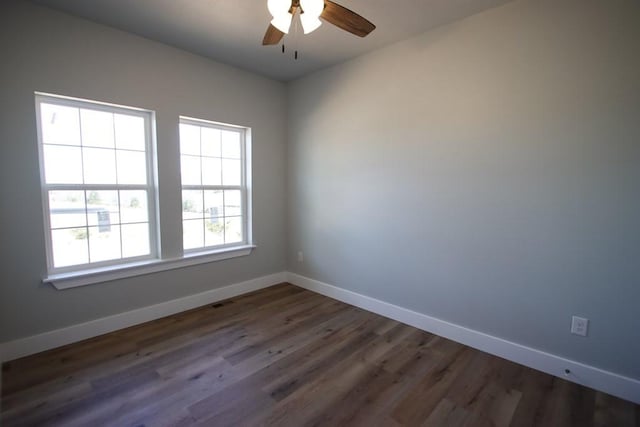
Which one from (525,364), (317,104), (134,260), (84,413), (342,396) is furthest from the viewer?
(317,104)

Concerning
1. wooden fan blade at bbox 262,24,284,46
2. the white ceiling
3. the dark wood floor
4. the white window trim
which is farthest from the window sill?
wooden fan blade at bbox 262,24,284,46

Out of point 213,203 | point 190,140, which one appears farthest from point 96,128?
point 213,203

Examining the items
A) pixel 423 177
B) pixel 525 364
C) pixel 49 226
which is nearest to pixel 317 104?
pixel 423 177

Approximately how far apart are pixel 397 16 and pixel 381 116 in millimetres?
848

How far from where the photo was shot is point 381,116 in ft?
9.66

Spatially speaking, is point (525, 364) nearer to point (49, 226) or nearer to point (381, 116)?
point (381, 116)

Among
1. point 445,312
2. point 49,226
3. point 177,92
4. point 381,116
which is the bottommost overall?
point 445,312

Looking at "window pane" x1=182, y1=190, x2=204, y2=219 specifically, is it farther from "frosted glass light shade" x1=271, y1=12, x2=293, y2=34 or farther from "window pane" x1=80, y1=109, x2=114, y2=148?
"frosted glass light shade" x1=271, y1=12, x2=293, y2=34

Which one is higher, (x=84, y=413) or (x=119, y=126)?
(x=119, y=126)

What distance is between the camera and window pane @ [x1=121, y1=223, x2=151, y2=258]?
2781mm

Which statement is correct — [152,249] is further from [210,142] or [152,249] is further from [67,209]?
[210,142]

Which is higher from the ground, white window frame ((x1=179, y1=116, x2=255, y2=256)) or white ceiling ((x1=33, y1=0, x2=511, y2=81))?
white ceiling ((x1=33, y1=0, x2=511, y2=81))

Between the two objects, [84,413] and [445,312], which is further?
[445,312]

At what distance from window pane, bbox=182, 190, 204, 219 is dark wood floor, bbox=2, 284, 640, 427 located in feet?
3.71
